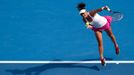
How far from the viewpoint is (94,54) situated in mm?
10227

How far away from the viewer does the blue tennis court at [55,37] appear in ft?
32.5

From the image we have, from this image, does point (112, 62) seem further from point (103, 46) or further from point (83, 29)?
point (83, 29)

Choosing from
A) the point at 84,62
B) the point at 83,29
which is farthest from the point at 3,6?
the point at 84,62

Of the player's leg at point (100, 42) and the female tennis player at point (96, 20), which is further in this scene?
the player's leg at point (100, 42)

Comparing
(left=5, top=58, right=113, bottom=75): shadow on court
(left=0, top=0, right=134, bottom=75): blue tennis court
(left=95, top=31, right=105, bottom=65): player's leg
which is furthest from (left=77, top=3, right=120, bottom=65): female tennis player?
(left=0, top=0, right=134, bottom=75): blue tennis court

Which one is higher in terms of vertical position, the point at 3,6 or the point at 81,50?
the point at 3,6

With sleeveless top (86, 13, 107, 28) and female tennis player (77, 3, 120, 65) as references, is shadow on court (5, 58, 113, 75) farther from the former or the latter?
sleeveless top (86, 13, 107, 28)

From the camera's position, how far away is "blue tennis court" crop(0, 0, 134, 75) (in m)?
9.90

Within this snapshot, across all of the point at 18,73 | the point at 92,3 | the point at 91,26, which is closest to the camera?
the point at 91,26

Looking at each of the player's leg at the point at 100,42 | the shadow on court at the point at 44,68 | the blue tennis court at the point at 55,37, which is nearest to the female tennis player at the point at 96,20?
the player's leg at the point at 100,42

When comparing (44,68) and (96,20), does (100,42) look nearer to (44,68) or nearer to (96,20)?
(96,20)

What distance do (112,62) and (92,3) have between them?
2550mm

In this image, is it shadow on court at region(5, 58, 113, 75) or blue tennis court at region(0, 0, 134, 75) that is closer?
shadow on court at region(5, 58, 113, 75)

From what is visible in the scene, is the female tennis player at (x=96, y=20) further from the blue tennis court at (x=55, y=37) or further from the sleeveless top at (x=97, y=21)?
the blue tennis court at (x=55, y=37)
